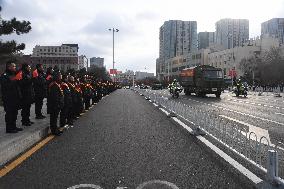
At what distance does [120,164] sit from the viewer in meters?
7.52

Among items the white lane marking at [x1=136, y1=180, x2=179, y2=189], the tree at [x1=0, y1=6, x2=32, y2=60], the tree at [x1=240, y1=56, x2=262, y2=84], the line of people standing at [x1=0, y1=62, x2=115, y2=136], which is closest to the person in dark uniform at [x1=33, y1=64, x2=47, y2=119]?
the line of people standing at [x1=0, y1=62, x2=115, y2=136]

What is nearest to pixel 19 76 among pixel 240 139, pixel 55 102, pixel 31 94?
pixel 31 94

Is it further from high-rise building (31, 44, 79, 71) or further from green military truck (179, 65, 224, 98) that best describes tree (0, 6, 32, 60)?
high-rise building (31, 44, 79, 71)

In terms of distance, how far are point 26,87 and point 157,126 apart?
442 cm

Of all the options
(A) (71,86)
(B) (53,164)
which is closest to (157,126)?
(A) (71,86)

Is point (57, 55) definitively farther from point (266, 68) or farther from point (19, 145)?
point (19, 145)

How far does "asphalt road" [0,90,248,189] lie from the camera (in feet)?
20.5

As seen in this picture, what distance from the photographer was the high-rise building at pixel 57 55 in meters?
162

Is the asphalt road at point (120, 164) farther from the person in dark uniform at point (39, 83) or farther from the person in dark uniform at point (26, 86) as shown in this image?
the person in dark uniform at point (39, 83)

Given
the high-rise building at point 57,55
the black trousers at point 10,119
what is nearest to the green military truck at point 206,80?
the black trousers at point 10,119

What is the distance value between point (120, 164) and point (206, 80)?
3347 centimetres

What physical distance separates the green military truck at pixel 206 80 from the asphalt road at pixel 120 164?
29120mm

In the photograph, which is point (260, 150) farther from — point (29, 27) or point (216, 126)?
point (29, 27)

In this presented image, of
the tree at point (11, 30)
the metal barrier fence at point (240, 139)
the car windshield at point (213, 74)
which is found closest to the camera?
the metal barrier fence at point (240, 139)
